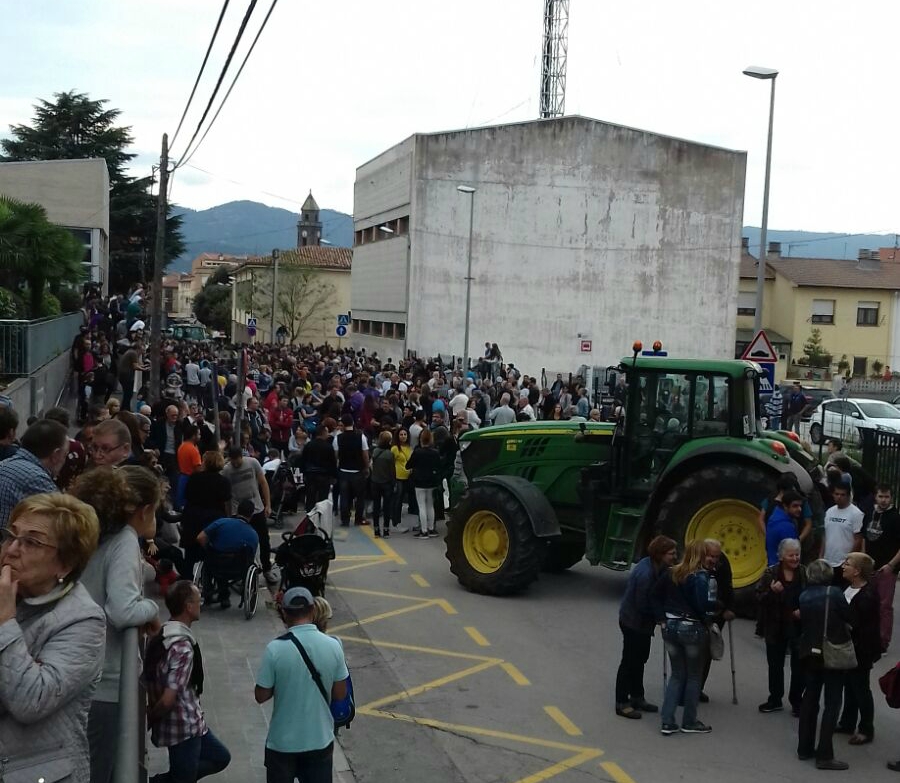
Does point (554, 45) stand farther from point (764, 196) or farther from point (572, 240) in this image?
point (764, 196)

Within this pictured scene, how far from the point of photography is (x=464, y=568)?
13172mm

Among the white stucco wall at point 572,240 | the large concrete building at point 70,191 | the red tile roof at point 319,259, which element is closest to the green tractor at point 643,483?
the large concrete building at point 70,191

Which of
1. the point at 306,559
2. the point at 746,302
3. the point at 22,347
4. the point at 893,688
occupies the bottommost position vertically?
the point at 893,688

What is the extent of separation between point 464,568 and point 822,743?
573 cm

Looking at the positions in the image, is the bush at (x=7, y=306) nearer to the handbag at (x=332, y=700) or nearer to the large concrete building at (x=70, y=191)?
the handbag at (x=332, y=700)

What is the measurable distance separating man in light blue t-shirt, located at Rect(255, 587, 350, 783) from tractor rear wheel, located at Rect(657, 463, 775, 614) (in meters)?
6.72

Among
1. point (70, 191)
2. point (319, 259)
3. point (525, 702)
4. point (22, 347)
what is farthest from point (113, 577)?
point (319, 259)

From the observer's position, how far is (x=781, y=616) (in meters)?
8.97

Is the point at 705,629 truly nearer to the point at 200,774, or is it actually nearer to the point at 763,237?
the point at 200,774

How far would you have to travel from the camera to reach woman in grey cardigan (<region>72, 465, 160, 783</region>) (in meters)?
4.59

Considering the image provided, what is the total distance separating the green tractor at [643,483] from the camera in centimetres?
1183

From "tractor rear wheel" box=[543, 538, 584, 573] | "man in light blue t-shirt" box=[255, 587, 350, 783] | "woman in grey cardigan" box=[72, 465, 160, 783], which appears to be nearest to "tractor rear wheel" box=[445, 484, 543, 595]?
"tractor rear wheel" box=[543, 538, 584, 573]

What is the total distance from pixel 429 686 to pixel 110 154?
54.1m

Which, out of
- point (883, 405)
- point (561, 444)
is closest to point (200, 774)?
point (561, 444)
